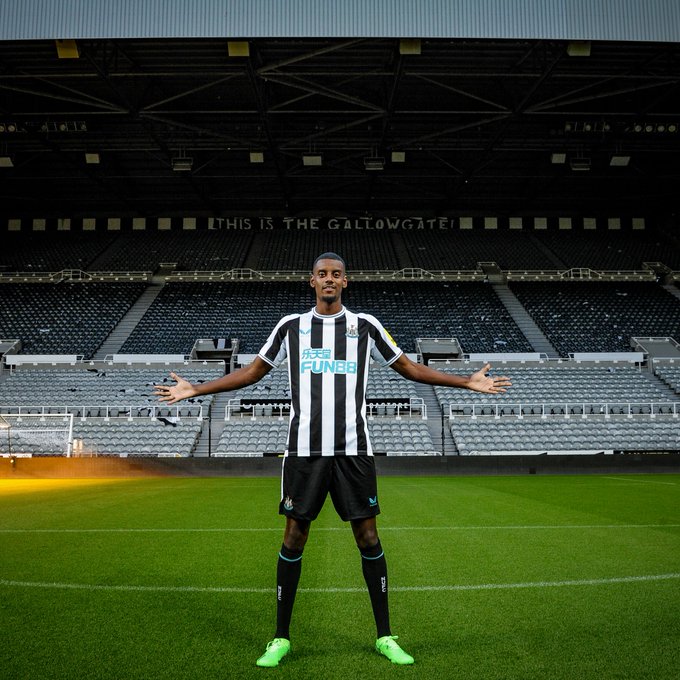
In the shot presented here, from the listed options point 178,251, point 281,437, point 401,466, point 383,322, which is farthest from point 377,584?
point 178,251

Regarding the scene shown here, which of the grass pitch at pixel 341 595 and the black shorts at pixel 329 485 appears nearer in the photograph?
the grass pitch at pixel 341 595

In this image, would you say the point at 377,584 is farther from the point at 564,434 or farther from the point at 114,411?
the point at 114,411

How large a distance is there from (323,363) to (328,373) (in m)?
0.06

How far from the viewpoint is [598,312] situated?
102 feet

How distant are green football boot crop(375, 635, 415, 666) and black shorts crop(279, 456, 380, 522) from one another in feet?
2.09

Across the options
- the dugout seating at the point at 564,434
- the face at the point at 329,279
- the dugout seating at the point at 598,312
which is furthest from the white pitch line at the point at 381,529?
the dugout seating at the point at 598,312

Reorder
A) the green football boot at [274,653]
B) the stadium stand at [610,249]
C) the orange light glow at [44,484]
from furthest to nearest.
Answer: the stadium stand at [610,249], the orange light glow at [44,484], the green football boot at [274,653]

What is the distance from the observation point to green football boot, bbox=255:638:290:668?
3.30m

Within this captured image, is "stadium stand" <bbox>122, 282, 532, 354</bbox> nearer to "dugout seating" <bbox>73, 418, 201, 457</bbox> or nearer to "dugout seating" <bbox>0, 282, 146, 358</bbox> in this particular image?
"dugout seating" <bbox>0, 282, 146, 358</bbox>

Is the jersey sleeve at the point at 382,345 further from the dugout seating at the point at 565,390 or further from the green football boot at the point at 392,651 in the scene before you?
the dugout seating at the point at 565,390

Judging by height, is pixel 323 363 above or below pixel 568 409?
above

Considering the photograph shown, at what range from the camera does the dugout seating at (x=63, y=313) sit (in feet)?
92.1

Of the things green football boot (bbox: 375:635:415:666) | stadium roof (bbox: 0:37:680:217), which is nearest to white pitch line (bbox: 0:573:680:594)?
green football boot (bbox: 375:635:415:666)

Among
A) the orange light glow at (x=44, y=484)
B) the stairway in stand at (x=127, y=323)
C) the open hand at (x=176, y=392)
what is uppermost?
the stairway in stand at (x=127, y=323)
